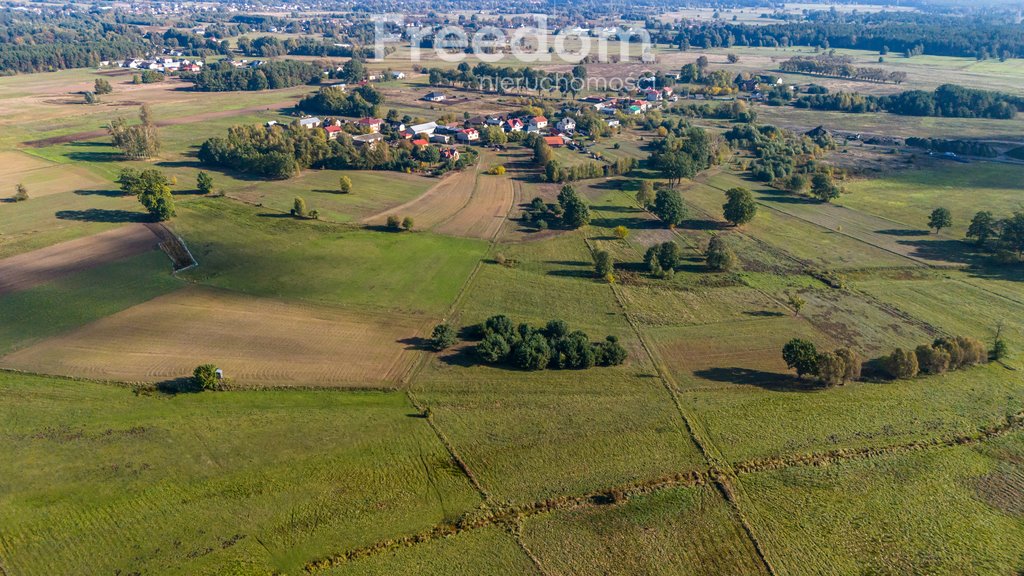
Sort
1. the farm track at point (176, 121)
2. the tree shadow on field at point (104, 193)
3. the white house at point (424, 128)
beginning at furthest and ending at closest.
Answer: the white house at point (424, 128) → the farm track at point (176, 121) → the tree shadow on field at point (104, 193)

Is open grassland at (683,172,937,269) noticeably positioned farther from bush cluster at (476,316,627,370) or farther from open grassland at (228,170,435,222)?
open grassland at (228,170,435,222)

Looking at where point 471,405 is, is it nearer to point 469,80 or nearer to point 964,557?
point 964,557

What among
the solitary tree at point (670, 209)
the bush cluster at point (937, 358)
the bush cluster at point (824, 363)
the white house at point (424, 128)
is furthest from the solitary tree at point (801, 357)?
the white house at point (424, 128)

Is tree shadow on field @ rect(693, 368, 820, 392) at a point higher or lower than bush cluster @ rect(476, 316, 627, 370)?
lower

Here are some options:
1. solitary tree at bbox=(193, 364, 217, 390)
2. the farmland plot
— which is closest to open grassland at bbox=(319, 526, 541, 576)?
solitary tree at bbox=(193, 364, 217, 390)

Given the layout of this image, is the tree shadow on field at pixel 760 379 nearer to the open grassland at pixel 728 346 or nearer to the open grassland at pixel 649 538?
the open grassland at pixel 728 346

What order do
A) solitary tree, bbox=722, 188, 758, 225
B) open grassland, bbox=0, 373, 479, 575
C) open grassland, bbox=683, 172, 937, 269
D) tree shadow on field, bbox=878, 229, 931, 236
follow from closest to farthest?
open grassland, bbox=0, 373, 479, 575 < open grassland, bbox=683, 172, 937, 269 < solitary tree, bbox=722, 188, 758, 225 < tree shadow on field, bbox=878, 229, 931, 236

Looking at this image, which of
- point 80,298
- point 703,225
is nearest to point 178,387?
point 80,298
